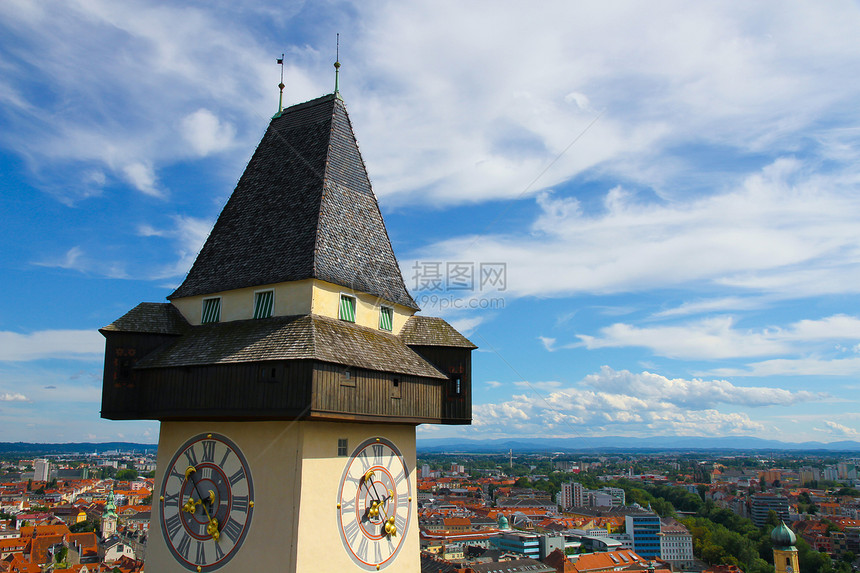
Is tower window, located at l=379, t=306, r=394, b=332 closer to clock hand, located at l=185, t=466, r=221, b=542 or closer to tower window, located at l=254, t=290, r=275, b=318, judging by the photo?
tower window, located at l=254, t=290, r=275, b=318

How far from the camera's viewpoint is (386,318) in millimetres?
13625

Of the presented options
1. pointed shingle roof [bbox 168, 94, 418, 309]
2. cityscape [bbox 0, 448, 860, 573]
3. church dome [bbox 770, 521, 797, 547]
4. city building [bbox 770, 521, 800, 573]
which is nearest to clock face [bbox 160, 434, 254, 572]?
pointed shingle roof [bbox 168, 94, 418, 309]

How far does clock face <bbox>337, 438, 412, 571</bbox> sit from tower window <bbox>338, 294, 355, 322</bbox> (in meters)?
2.33

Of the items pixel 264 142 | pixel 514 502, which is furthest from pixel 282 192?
pixel 514 502

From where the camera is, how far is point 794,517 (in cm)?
11781

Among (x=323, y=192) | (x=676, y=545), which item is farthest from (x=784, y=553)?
(x=676, y=545)

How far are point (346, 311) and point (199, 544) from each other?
478 cm

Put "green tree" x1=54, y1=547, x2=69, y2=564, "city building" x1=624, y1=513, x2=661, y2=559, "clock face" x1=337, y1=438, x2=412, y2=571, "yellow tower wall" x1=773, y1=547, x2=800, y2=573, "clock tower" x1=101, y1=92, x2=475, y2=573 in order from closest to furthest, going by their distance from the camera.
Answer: "clock tower" x1=101, y1=92, x2=475, y2=573
"clock face" x1=337, y1=438, x2=412, y2=571
"yellow tower wall" x1=773, y1=547, x2=800, y2=573
"green tree" x1=54, y1=547, x2=69, y2=564
"city building" x1=624, y1=513, x2=661, y2=559

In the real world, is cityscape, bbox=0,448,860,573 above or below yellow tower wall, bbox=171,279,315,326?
below

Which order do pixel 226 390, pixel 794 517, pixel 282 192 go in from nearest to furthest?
1. pixel 226 390
2. pixel 282 192
3. pixel 794 517

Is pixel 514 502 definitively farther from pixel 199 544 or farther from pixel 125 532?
pixel 199 544

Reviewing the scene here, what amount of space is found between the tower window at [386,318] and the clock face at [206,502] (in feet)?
12.2

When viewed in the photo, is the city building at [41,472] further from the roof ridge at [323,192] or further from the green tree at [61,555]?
the roof ridge at [323,192]

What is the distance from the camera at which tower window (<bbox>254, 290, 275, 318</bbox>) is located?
40.2ft
